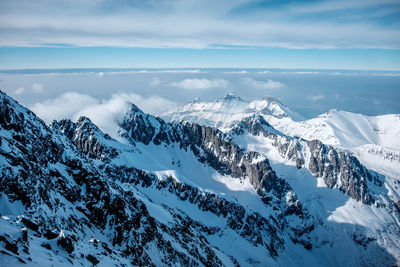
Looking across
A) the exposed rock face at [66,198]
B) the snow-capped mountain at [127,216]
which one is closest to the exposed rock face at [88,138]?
the snow-capped mountain at [127,216]

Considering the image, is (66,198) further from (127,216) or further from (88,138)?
(88,138)

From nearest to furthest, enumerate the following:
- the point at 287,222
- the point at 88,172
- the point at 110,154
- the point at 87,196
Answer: the point at 87,196
the point at 88,172
the point at 110,154
the point at 287,222

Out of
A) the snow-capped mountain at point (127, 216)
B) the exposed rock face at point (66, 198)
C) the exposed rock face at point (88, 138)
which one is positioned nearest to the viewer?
the snow-capped mountain at point (127, 216)

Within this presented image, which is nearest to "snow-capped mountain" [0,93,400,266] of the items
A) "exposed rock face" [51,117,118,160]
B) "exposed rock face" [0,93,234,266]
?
"exposed rock face" [0,93,234,266]

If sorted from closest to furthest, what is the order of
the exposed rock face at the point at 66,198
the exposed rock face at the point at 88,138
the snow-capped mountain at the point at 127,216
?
the snow-capped mountain at the point at 127,216, the exposed rock face at the point at 66,198, the exposed rock face at the point at 88,138

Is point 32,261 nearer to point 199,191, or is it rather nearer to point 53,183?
point 53,183

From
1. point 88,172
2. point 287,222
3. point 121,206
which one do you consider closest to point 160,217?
point 121,206

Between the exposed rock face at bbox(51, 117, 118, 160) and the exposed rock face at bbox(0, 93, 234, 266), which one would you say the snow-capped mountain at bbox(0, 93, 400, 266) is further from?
the exposed rock face at bbox(51, 117, 118, 160)

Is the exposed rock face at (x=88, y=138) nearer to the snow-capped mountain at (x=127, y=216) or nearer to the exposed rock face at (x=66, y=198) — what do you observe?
the snow-capped mountain at (x=127, y=216)

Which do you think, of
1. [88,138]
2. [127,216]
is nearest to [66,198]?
[127,216]

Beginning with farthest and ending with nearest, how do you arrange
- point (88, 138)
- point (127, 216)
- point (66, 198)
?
point (88, 138)
point (127, 216)
point (66, 198)

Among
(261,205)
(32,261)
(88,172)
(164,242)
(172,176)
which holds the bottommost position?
(261,205)
